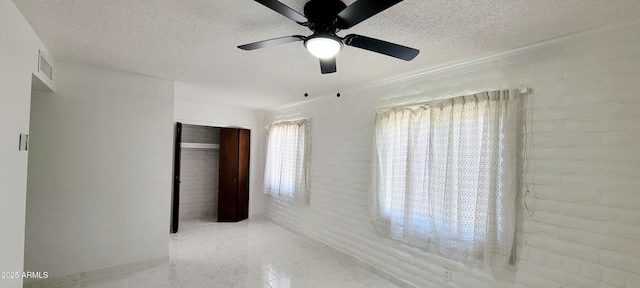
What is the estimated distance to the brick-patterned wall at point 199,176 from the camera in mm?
5836

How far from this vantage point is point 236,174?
18.5 feet

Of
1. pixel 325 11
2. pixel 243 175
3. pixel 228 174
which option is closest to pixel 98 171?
pixel 228 174

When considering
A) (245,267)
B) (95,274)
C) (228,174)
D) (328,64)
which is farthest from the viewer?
(228,174)

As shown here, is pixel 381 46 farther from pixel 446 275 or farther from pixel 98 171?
pixel 98 171

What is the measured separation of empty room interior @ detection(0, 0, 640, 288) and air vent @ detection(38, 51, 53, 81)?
0.7 inches

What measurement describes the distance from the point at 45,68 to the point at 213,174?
12.9ft

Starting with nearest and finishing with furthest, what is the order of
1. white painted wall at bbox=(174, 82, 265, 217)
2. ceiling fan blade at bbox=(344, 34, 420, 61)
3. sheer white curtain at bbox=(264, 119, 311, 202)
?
ceiling fan blade at bbox=(344, 34, 420, 61)
sheer white curtain at bbox=(264, 119, 311, 202)
white painted wall at bbox=(174, 82, 265, 217)

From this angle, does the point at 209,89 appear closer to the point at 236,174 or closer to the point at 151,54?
the point at 151,54

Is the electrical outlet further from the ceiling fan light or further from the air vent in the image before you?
the air vent

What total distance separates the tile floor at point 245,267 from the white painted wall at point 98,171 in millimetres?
337

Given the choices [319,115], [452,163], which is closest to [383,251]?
[452,163]

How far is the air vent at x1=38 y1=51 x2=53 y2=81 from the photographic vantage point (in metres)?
2.35

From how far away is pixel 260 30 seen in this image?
204cm

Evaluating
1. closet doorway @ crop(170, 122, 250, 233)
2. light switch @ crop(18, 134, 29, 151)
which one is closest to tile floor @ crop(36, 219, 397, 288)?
closet doorway @ crop(170, 122, 250, 233)
